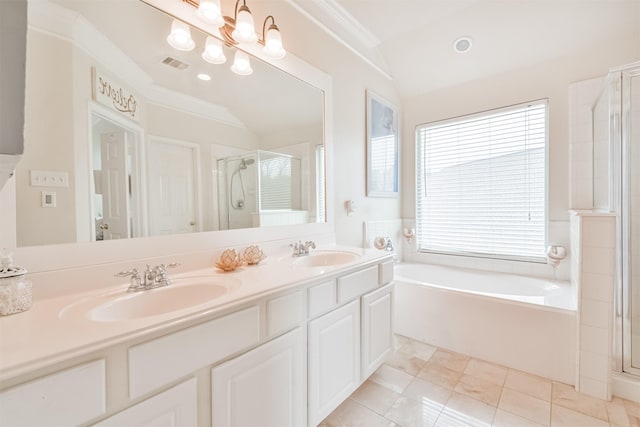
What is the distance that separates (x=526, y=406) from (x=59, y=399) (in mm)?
2110

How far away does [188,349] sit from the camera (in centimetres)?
80

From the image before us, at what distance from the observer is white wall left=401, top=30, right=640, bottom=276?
2092 mm

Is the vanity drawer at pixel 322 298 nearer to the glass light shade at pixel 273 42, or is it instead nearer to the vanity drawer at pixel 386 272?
the vanity drawer at pixel 386 272

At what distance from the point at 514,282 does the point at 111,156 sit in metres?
3.09

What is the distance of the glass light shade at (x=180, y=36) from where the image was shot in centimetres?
128

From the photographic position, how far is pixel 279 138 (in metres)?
1.79

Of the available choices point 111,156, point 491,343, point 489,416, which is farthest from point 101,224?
point 491,343

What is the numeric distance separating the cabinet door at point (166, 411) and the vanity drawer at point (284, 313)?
12.1 inches

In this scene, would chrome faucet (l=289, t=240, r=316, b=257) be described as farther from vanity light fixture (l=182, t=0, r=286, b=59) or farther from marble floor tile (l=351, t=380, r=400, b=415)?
vanity light fixture (l=182, t=0, r=286, b=59)

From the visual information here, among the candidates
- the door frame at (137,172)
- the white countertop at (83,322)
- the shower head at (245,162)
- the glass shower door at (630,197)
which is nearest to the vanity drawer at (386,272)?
the white countertop at (83,322)

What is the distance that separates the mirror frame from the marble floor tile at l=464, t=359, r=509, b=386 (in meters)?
1.39

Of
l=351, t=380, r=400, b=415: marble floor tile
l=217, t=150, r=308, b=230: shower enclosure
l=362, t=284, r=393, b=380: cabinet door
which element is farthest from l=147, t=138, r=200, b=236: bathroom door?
l=351, t=380, r=400, b=415: marble floor tile

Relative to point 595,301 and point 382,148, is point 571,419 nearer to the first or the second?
point 595,301

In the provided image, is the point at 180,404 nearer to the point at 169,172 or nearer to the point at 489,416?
the point at 169,172
